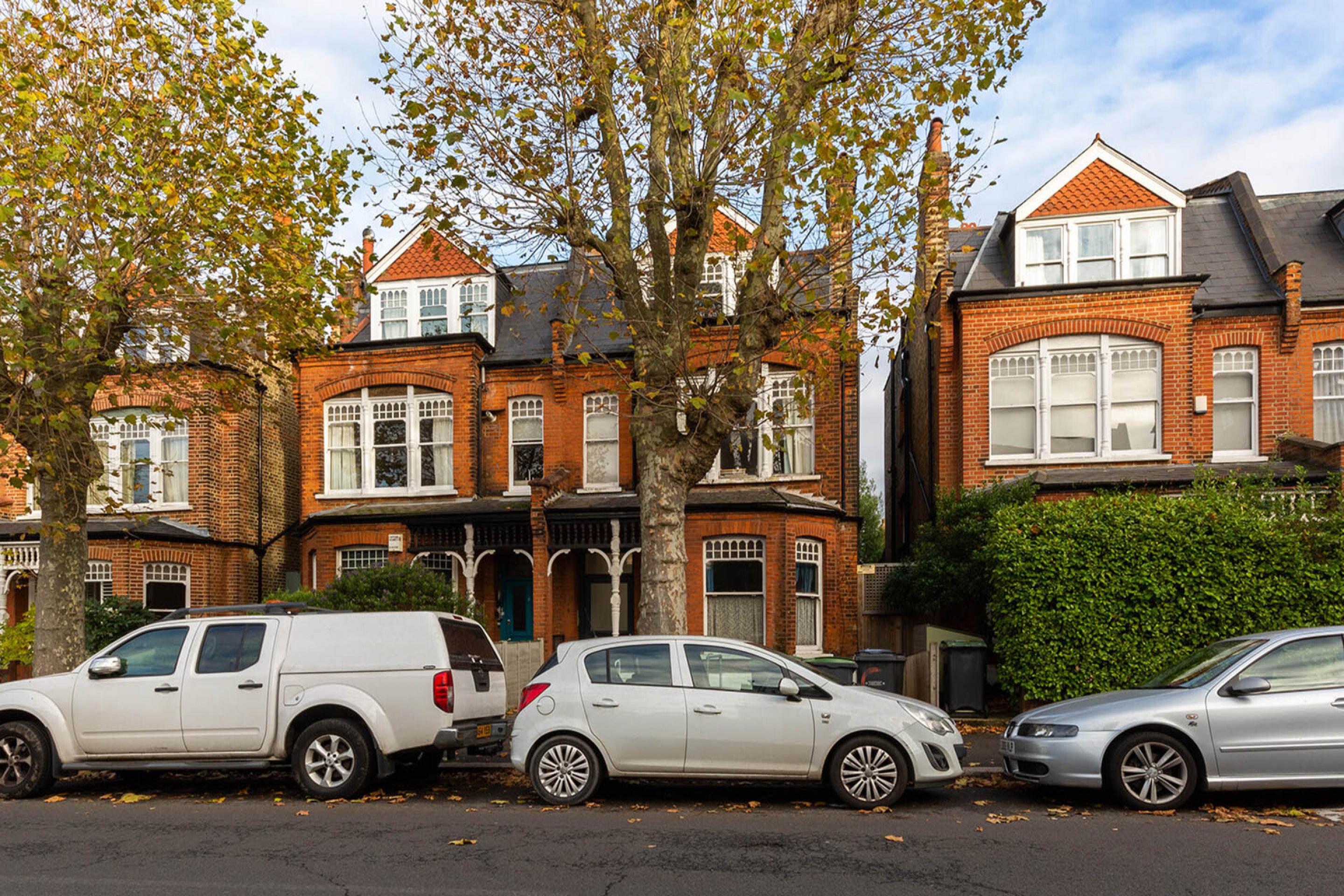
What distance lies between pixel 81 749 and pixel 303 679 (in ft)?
7.46

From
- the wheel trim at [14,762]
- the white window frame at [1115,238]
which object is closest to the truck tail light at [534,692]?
the wheel trim at [14,762]

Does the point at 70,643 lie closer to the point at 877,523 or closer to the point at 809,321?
the point at 809,321

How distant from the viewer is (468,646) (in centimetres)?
998

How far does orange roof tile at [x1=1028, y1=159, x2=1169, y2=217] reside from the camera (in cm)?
1833

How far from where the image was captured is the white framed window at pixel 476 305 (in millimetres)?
21203

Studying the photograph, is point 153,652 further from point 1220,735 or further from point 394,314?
point 394,314

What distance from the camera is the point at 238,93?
12336 millimetres

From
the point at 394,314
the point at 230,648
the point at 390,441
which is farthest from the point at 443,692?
the point at 394,314

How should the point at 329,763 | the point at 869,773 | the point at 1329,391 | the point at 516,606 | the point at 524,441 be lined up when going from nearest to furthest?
the point at 869,773
the point at 329,763
the point at 1329,391
the point at 524,441
the point at 516,606

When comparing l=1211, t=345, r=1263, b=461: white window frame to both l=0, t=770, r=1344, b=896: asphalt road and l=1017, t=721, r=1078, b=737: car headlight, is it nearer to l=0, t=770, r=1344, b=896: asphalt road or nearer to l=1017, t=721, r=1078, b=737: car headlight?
l=0, t=770, r=1344, b=896: asphalt road

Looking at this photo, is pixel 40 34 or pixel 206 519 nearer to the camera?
pixel 40 34

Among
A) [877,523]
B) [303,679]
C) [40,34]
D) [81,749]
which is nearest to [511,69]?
[40,34]

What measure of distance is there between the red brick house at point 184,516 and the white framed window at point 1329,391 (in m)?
18.9

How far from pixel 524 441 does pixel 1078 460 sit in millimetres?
10495
